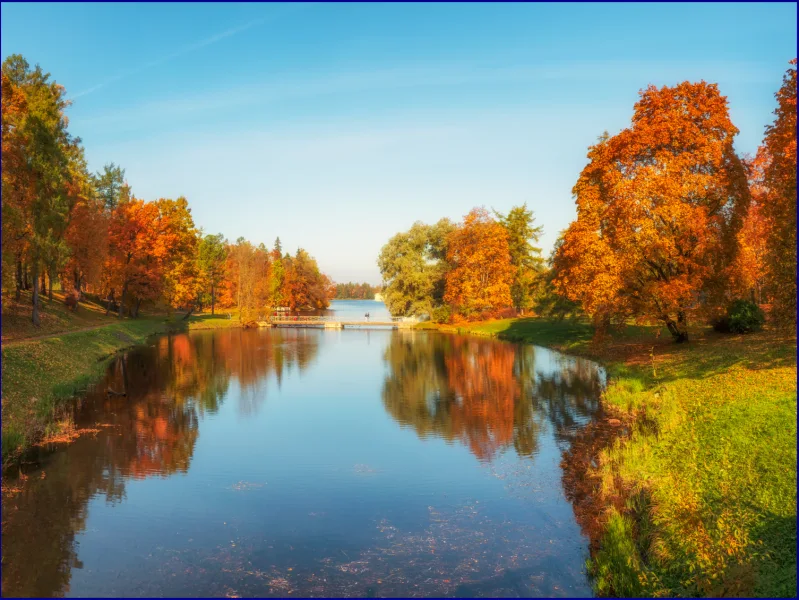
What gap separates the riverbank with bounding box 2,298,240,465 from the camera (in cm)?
2342

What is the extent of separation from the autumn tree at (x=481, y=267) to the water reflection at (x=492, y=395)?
76.7 feet

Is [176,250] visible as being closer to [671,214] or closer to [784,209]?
[671,214]

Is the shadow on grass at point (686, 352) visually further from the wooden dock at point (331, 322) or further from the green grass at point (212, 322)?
the green grass at point (212, 322)

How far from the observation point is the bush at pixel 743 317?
114 feet

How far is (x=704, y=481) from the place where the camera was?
52.7 feet

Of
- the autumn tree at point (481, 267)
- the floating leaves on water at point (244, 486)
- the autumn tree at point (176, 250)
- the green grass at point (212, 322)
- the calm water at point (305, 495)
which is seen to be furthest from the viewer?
the green grass at point (212, 322)

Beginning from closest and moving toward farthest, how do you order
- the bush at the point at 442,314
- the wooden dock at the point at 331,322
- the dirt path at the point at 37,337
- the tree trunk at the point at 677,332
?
the dirt path at the point at 37,337, the tree trunk at the point at 677,332, the bush at the point at 442,314, the wooden dock at the point at 331,322

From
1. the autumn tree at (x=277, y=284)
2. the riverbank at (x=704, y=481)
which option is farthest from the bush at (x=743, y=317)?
the autumn tree at (x=277, y=284)

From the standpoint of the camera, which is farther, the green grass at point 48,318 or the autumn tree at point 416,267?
the autumn tree at point 416,267

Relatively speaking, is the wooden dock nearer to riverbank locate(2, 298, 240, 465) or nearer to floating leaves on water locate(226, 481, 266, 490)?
riverbank locate(2, 298, 240, 465)

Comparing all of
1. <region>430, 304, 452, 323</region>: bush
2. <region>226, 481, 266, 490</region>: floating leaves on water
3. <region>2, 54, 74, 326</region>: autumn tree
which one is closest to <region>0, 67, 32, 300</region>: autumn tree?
<region>2, 54, 74, 326</region>: autumn tree

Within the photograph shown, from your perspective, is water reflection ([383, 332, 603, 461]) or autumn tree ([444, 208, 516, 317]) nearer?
water reflection ([383, 332, 603, 461])

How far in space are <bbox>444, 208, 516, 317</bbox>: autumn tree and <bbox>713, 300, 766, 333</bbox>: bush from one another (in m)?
44.0

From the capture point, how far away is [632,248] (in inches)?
1409
